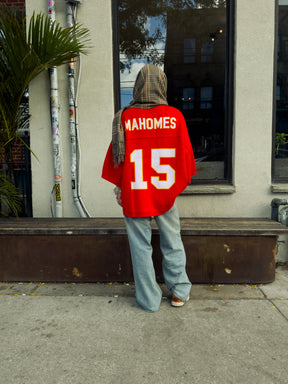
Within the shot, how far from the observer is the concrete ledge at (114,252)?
11.8 ft

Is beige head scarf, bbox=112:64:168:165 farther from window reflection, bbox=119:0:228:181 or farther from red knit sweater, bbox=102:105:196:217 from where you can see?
window reflection, bbox=119:0:228:181

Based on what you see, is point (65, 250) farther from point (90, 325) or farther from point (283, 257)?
point (283, 257)

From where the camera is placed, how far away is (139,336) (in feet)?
8.73

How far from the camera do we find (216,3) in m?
4.38

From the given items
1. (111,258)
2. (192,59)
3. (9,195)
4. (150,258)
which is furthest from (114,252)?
(192,59)

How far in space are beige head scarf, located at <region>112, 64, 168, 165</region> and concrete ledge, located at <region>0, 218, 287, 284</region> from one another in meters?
1.02

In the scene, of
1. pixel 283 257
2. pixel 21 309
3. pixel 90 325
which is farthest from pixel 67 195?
pixel 283 257

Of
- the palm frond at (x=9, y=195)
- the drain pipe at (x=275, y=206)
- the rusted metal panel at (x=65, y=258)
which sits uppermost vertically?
the palm frond at (x=9, y=195)

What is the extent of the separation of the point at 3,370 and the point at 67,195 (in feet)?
8.17

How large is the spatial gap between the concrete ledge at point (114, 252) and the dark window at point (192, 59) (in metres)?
1.12

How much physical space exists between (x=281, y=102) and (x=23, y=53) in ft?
10.3

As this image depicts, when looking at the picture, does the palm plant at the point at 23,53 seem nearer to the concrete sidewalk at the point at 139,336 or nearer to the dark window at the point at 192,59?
the dark window at the point at 192,59


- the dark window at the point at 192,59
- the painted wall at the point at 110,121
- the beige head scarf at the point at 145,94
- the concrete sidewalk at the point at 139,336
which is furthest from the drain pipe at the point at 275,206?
the beige head scarf at the point at 145,94

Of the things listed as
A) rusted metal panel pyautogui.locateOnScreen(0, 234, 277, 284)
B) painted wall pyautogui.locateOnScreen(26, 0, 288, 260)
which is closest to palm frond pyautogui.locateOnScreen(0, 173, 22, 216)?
painted wall pyautogui.locateOnScreen(26, 0, 288, 260)
